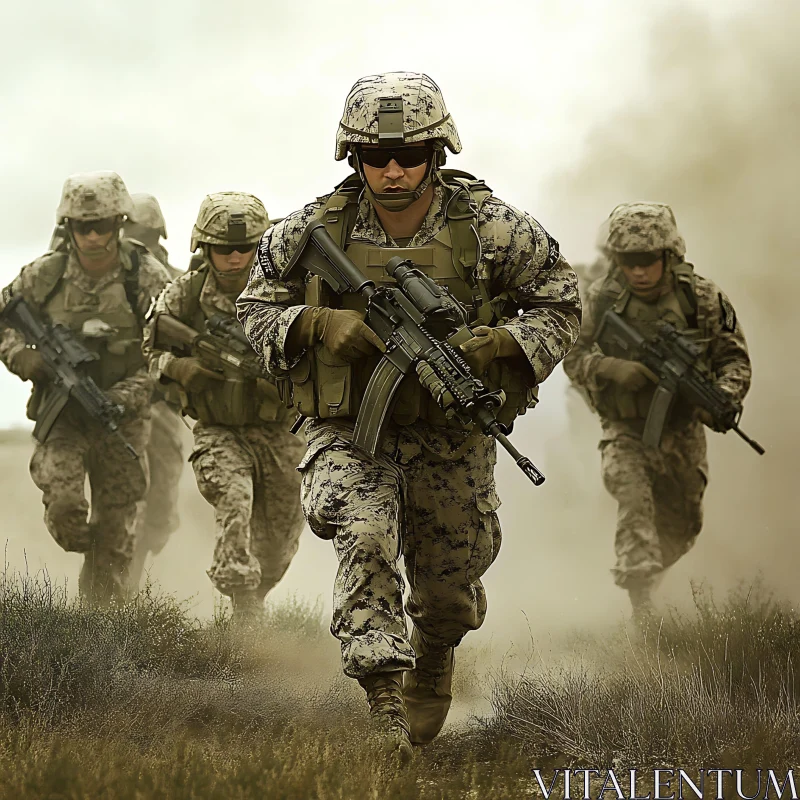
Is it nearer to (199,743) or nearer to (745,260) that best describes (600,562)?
(745,260)

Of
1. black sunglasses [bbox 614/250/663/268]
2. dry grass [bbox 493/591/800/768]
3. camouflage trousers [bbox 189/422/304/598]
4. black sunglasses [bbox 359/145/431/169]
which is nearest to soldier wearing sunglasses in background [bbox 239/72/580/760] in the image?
black sunglasses [bbox 359/145/431/169]

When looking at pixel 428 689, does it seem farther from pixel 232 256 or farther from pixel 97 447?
pixel 97 447

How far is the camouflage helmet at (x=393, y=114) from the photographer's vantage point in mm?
5961

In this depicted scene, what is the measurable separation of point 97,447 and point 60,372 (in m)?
0.51

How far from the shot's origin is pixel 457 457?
6.15 metres

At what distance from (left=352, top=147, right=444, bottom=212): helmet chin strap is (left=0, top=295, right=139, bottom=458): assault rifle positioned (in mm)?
4183

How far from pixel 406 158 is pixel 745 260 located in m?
12.6

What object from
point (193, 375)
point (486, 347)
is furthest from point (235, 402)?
point (486, 347)

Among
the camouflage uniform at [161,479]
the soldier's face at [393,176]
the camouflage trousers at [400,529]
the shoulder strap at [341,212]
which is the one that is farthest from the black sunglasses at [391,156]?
the camouflage uniform at [161,479]

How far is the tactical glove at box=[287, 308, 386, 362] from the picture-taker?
5.83 m

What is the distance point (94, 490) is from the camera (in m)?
10.2

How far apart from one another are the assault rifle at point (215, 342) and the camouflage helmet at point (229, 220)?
0.46m

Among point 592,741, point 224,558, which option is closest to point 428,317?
point 592,741

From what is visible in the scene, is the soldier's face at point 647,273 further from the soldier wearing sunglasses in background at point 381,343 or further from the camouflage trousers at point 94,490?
the soldier wearing sunglasses in background at point 381,343
